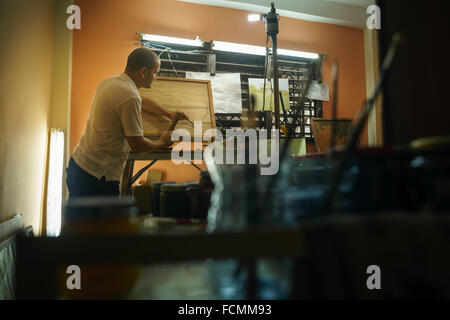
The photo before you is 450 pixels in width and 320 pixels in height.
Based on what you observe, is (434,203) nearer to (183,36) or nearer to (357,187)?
(357,187)

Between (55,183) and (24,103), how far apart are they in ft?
2.81

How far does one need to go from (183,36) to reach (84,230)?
142 inches

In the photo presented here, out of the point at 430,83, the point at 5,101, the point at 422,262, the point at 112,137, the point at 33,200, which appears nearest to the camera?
the point at 422,262

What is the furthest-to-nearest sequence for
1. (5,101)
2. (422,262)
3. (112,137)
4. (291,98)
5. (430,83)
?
(291,98), (112,137), (5,101), (430,83), (422,262)

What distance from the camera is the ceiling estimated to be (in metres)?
3.89

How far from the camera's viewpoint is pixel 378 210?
1.73ft

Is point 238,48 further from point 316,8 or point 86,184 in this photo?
point 86,184

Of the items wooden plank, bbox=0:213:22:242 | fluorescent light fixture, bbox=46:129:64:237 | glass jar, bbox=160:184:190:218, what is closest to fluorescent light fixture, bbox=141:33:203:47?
fluorescent light fixture, bbox=46:129:64:237

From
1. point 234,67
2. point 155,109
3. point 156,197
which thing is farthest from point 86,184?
point 234,67

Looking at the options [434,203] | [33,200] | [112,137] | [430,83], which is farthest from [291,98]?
[434,203]

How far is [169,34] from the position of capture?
3.67 m

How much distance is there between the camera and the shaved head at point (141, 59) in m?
1.98

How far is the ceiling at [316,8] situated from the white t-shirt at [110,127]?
8.02 feet

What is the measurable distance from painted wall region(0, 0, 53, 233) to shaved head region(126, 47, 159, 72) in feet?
2.23
